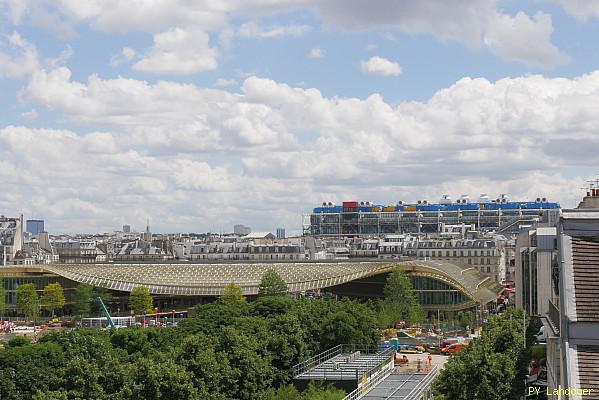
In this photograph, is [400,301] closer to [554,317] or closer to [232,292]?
[232,292]

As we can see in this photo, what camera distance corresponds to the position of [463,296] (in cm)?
12012

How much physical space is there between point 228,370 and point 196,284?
78643 mm

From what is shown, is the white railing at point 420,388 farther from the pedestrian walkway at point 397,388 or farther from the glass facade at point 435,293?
the glass facade at point 435,293

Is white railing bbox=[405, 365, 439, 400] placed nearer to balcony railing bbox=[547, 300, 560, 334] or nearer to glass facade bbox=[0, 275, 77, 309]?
balcony railing bbox=[547, 300, 560, 334]

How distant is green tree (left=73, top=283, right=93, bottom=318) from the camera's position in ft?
401

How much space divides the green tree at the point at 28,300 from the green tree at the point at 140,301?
11033 mm

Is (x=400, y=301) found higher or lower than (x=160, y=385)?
higher

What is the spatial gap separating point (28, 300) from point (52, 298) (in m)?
4.42

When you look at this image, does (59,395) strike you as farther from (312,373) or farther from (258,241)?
(258,241)

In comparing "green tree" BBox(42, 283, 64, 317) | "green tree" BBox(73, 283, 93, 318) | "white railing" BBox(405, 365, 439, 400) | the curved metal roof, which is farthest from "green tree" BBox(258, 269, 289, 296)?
"white railing" BBox(405, 365, 439, 400)

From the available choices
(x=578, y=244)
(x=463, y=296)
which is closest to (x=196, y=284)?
(x=463, y=296)

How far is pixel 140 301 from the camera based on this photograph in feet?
403

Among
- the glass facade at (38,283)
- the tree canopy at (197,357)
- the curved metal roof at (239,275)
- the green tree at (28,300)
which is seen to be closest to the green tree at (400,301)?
the curved metal roof at (239,275)

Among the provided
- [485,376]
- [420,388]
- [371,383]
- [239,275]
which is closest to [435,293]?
[239,275]
